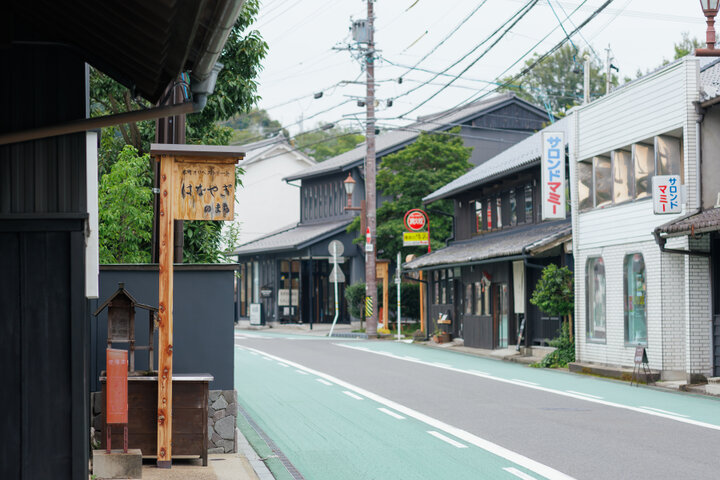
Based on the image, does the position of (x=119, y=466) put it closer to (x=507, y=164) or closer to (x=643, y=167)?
(x=643, y=167)

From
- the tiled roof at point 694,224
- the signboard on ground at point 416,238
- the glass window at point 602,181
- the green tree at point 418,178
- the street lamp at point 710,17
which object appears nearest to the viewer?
the tiled roof at point 694,224

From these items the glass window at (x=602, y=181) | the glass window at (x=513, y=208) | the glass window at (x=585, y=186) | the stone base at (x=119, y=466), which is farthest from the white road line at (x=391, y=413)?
the glass window at (x=513, y=208)

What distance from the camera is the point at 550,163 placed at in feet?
84.2

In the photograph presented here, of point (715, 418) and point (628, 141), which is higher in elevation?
point (628, 141)

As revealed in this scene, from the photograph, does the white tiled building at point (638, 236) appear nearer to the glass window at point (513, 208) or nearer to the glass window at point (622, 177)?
the glass window at point (622, 177)

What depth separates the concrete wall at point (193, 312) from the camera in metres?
11.1

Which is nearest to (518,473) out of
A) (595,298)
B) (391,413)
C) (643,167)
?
(391,413)

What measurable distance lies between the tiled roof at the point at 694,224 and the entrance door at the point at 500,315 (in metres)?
12.0

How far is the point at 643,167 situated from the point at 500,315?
36.6 ft

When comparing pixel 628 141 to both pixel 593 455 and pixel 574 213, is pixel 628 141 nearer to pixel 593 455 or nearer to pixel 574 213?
pixel 574 213

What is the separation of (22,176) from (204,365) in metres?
4.39

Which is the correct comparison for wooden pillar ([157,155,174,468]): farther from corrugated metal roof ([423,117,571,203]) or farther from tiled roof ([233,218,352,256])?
tiled roof ([233,218,352,256])

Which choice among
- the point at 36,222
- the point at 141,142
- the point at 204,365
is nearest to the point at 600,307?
the point at 141,142

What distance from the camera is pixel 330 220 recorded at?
172 ft
